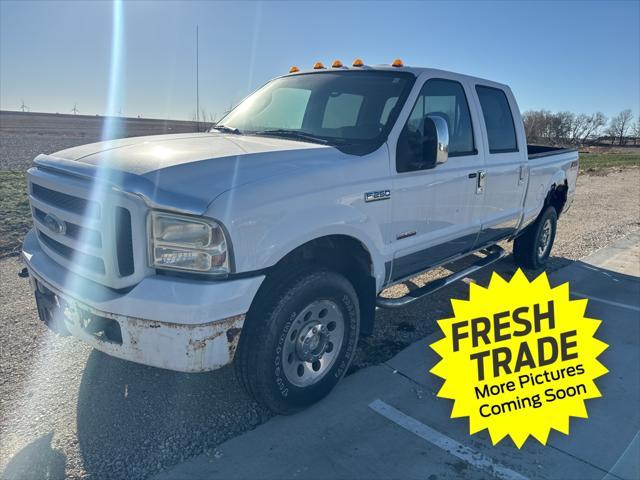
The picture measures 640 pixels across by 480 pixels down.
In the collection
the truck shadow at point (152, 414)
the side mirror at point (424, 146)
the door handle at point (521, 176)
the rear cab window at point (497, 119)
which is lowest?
the truck shadow at point (152, 414)

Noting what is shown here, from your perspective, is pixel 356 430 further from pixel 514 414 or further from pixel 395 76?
pixel 395 76

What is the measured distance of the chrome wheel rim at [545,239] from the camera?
19.6 feet

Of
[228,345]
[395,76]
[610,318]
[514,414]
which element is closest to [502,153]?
[395,76]

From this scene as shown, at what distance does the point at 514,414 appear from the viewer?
2967mm

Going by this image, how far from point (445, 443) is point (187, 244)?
1.75 m

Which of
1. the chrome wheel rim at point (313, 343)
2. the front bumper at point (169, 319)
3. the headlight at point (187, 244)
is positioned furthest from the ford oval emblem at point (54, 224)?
the chrome wheel rim at point (313, 343)

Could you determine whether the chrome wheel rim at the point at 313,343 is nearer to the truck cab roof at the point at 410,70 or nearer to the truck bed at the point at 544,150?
the truck cab roof at the point at 410,70

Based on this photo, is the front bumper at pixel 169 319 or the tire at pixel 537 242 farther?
the tire at pixel 537 242

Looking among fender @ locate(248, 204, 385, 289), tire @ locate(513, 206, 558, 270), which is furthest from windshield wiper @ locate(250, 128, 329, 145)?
tire @ locate(513, 206, 558, 270)

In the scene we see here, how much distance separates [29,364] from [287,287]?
1977mm

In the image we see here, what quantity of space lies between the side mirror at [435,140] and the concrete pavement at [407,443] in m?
1.47

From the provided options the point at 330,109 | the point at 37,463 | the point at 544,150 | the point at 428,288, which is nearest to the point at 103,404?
the point at 37,463

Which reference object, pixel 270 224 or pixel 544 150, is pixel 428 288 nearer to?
pixel 270 224

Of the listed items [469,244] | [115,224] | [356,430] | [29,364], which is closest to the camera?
[115,224]
